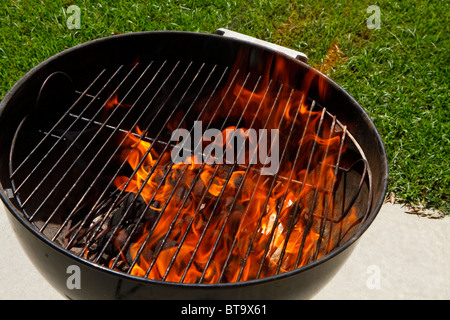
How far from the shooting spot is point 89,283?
1546 mm

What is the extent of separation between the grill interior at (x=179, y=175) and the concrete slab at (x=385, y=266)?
33 cm

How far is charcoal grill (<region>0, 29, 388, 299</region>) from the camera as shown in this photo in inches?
73.4

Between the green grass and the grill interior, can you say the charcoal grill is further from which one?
the green grass

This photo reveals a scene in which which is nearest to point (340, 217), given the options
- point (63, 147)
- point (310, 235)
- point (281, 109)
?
point (310, 235)

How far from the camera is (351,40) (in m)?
3.73

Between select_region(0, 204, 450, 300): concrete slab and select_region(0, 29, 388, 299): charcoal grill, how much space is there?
33 centimetres

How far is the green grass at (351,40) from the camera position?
3.12 m

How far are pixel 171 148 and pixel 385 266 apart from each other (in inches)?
50.1

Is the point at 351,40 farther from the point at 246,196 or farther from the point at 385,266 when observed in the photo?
the point at 246,196

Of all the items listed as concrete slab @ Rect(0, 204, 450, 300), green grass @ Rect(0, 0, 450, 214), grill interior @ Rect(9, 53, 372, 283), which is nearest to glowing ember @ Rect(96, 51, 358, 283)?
grill interior @ Rect(9, 53, 372, 283)

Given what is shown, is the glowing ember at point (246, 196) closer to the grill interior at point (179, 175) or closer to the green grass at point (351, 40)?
the grill interior at point (179, 175)

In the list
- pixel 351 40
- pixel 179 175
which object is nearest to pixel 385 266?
pixel 179 175
